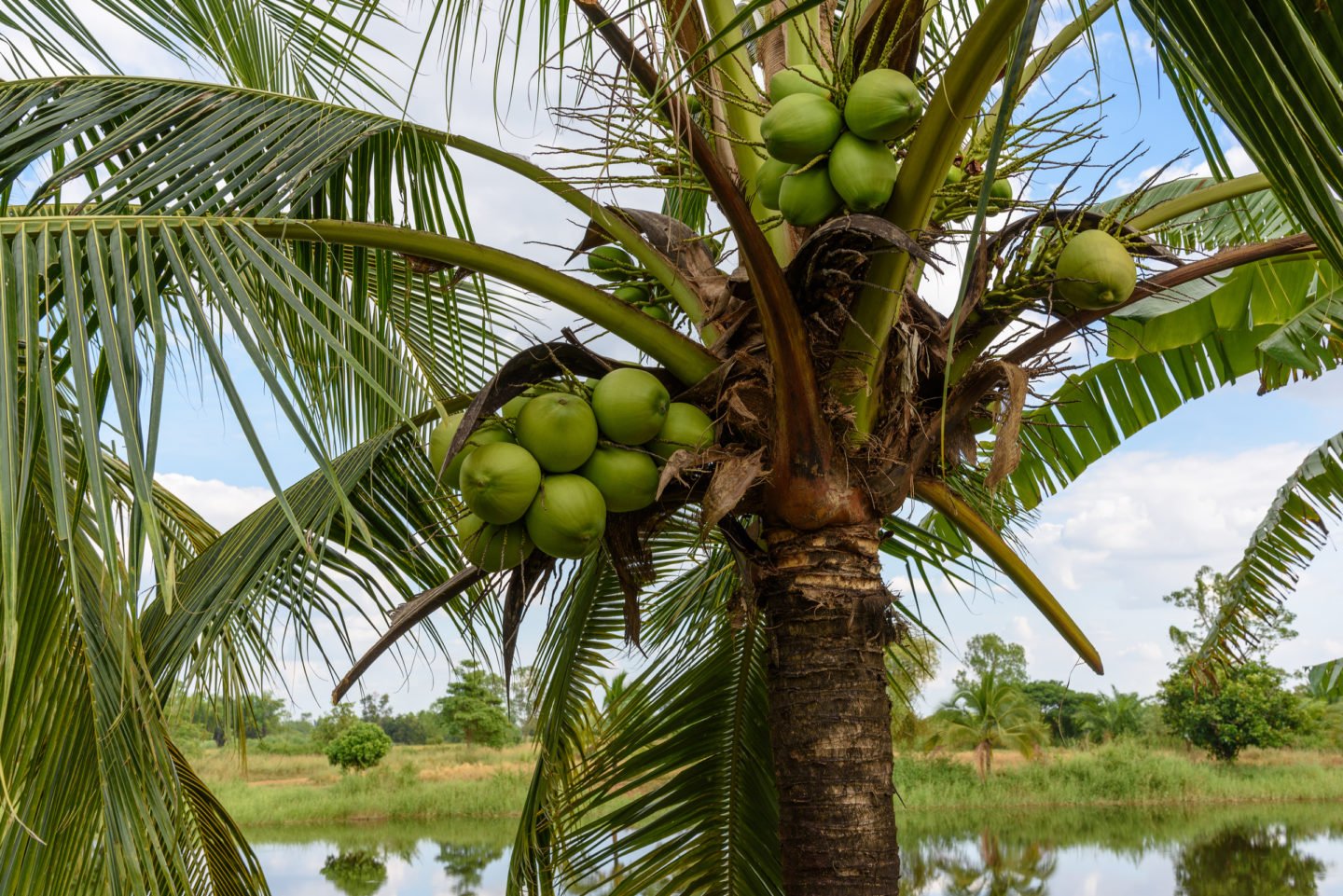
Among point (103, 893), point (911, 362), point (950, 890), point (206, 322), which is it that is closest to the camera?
point (206, 322)

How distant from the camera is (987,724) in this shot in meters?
22.6

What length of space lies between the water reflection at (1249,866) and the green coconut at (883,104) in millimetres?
19771

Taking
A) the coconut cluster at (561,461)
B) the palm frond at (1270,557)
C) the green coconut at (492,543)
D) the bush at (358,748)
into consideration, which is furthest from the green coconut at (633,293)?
the bush at (358,748)

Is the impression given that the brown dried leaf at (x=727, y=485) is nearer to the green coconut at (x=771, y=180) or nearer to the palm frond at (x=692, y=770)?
the green coconut at (x=771, y=180)

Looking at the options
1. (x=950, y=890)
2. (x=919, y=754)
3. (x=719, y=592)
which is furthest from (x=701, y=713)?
(x=919, y=754)

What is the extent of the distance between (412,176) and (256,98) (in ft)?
1.20

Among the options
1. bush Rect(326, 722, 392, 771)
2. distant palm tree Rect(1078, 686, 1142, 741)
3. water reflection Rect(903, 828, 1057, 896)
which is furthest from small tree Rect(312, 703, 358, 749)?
distant palm tree Rect(1078, 686, 1142, 741)

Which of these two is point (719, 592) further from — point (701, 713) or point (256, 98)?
point (256, 98)

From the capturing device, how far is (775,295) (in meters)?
1.67

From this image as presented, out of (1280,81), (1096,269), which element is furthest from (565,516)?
(1280,81)

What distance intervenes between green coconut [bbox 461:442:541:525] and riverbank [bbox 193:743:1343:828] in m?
22.5

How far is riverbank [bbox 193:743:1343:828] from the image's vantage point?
23.4m

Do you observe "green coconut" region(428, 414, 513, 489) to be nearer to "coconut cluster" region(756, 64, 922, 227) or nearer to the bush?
"coconut cluster" region(756, 64, 922, 227)

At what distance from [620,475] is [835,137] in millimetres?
581
